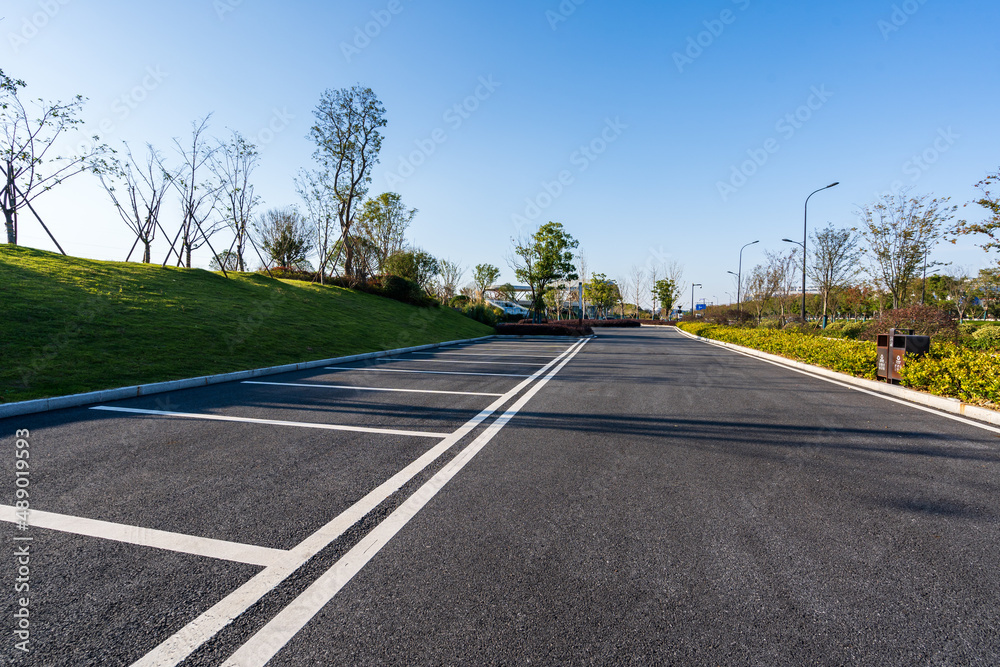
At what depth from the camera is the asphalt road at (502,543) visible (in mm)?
1886

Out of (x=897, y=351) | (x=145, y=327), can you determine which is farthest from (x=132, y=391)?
(x=897, y=351)

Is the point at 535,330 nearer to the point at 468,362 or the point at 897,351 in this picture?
the point at 468,362

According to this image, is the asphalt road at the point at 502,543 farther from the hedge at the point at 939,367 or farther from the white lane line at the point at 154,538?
the hedge at the point at 939,367

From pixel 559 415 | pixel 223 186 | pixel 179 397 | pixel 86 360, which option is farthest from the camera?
pixel 223 186

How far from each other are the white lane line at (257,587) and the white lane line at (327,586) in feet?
0.60

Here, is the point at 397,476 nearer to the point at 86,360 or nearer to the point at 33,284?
the point at 86,360

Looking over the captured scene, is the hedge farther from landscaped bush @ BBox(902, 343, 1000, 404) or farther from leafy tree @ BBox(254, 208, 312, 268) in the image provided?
leafy tree @ BBox(254, 208, 312, 268)

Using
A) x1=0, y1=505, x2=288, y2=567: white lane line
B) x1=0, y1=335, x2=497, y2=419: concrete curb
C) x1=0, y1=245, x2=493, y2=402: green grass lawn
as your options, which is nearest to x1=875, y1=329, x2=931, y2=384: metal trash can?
x1=0, y1=505, x2=288, y2=567: white lane line

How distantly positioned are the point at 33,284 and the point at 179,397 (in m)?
8.14

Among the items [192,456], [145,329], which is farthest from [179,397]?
[145,329]

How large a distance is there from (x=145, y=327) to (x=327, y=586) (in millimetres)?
10613

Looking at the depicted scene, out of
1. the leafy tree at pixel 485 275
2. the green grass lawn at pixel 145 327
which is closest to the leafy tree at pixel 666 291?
the leafy tree at pixel 485 275

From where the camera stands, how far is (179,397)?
6.76 metres

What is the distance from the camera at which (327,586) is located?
2236 mm
